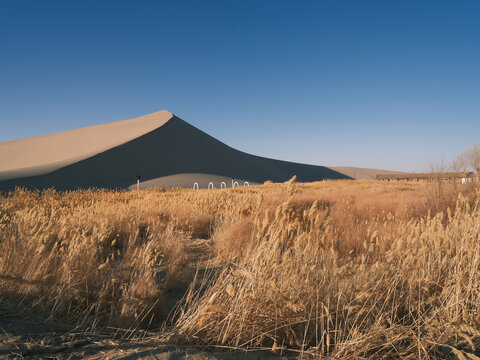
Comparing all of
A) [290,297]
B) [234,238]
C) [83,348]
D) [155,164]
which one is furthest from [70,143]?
[290,297]

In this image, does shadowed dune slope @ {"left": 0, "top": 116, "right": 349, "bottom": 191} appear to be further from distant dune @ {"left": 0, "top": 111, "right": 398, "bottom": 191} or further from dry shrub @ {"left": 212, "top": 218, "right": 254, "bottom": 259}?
dry shrub @ {"left": 212, "top": 218, "right": 254, "bottom": 259}

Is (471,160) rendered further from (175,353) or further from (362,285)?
(175,353)

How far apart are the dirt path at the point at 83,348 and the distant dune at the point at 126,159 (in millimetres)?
34298

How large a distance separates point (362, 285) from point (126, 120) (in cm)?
7856

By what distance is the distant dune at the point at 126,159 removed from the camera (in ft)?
119

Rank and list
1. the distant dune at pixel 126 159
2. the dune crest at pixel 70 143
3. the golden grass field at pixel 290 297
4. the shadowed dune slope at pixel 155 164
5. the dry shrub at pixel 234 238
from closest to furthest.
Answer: the golden grass field at pixel 290 297
the dry shrub at pixel 234 238
the shadowed dune slope at pixel 155 164
the distant dune at pixel 126 159
the dune crest at pixel 70 143

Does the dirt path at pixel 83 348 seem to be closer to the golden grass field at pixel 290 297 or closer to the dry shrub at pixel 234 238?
the golden grass field at pixel 290 297

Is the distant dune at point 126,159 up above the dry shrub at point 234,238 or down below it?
above

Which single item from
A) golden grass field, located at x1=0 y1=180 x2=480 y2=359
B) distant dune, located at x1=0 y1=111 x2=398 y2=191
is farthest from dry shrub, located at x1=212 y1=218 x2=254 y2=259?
distant dune, located at x1=0 y1=111 x2=398 y2=191

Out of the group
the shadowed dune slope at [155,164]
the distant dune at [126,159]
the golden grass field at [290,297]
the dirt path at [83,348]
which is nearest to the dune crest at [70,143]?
the distant dune at [126,159]

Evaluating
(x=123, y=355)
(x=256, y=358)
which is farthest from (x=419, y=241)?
(x=123, y=355)

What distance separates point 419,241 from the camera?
8.31ft

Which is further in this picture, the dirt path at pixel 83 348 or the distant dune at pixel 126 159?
the distant dune at pixel 126 159

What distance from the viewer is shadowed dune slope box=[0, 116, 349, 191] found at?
35.2 m
